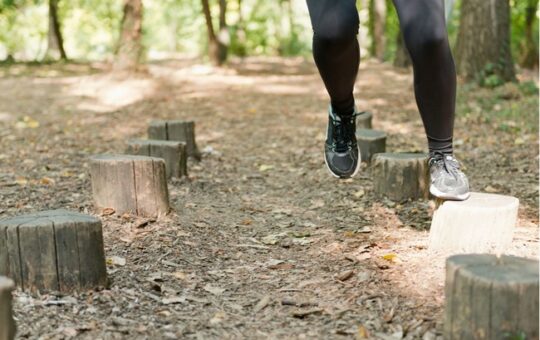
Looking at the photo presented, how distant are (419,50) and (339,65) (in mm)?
483

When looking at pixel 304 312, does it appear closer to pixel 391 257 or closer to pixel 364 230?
pixel 391 257

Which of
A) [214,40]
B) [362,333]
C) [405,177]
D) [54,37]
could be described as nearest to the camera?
[362,333]

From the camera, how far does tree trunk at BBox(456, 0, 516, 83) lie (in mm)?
9344

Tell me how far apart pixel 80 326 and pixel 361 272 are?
124 centimetres

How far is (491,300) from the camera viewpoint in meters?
2.12

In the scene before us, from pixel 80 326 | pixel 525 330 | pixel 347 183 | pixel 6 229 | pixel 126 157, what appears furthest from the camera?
pixel 347 183

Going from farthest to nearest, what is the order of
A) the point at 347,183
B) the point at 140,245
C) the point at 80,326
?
the point at 347,183, the point at 140,245, the point at 80,326

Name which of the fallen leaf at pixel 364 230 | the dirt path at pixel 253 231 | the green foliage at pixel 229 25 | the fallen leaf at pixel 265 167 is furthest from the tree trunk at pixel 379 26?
the fallen leaf at pixel 364 230

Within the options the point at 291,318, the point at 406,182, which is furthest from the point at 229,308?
the point at 406,182

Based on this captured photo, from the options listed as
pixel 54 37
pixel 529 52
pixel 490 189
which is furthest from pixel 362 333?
pixel 54 37

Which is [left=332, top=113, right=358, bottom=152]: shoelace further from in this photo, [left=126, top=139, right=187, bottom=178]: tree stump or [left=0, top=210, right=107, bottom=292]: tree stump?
[left=126, top=139, right=187, bottom=178]: tree stump

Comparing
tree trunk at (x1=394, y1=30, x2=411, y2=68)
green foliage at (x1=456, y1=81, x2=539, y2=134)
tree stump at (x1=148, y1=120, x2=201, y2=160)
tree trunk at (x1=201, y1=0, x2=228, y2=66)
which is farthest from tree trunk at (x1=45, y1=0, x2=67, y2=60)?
tree stump at (x1=148, y1=120, x2=201, y2=160)

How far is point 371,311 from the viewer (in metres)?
2.65

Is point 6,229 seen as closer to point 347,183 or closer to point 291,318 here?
point 291,318
